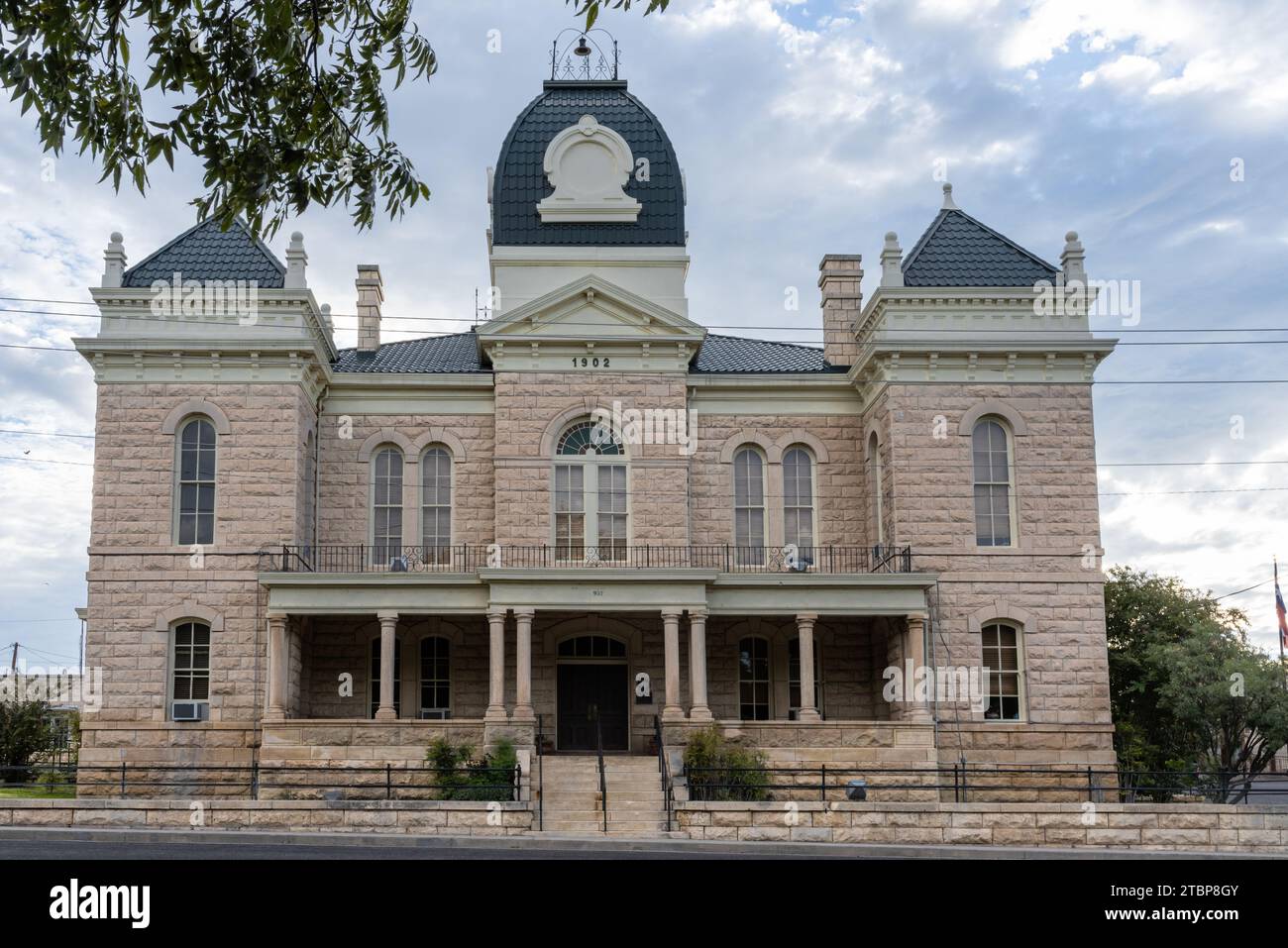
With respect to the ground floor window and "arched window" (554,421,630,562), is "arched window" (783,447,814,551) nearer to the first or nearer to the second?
the ground floor window

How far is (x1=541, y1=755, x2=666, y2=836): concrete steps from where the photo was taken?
862 inches

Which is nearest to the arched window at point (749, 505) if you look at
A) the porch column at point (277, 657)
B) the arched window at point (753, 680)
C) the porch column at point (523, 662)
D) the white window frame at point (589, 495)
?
the arched window at point (753, 680)

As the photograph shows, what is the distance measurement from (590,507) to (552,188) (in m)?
7.79

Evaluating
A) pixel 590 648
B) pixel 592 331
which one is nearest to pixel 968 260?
pixel 592 331

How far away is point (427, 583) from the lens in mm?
27484

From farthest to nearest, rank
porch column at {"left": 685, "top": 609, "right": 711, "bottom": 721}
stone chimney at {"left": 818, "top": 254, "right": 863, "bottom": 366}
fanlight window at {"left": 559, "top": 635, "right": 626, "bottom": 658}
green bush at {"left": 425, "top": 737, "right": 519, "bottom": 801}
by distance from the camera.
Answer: stone chimney at {"left": 818, "top": 254, "right": 863, "bottom": 366}, fanlight window at {"left": 559, "top": 635, "right": 626, "bottom": 658}, porch column at {"left": 685, "top": 609, "right": 711, "bottom": 721}, green bush at {"left": 425, "top": 737, "right": 519, "bottom": 801}

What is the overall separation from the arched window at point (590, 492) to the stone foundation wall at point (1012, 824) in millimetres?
9346

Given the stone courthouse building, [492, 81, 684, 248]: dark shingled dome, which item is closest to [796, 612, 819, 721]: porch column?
the stone courthouse building

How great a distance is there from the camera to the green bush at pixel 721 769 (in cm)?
2303

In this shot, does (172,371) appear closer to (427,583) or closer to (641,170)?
(427,583)

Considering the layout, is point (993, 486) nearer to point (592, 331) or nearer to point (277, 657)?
point (592, 331)

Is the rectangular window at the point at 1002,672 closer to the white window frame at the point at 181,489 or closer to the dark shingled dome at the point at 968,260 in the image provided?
the dark shingled dome at the point at 968,260

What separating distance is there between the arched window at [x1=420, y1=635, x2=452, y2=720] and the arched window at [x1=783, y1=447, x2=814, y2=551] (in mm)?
8185

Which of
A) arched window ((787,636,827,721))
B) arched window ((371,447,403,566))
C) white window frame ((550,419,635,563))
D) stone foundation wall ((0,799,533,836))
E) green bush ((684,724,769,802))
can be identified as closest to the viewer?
stone foundation wall ((0,799,533,836))
